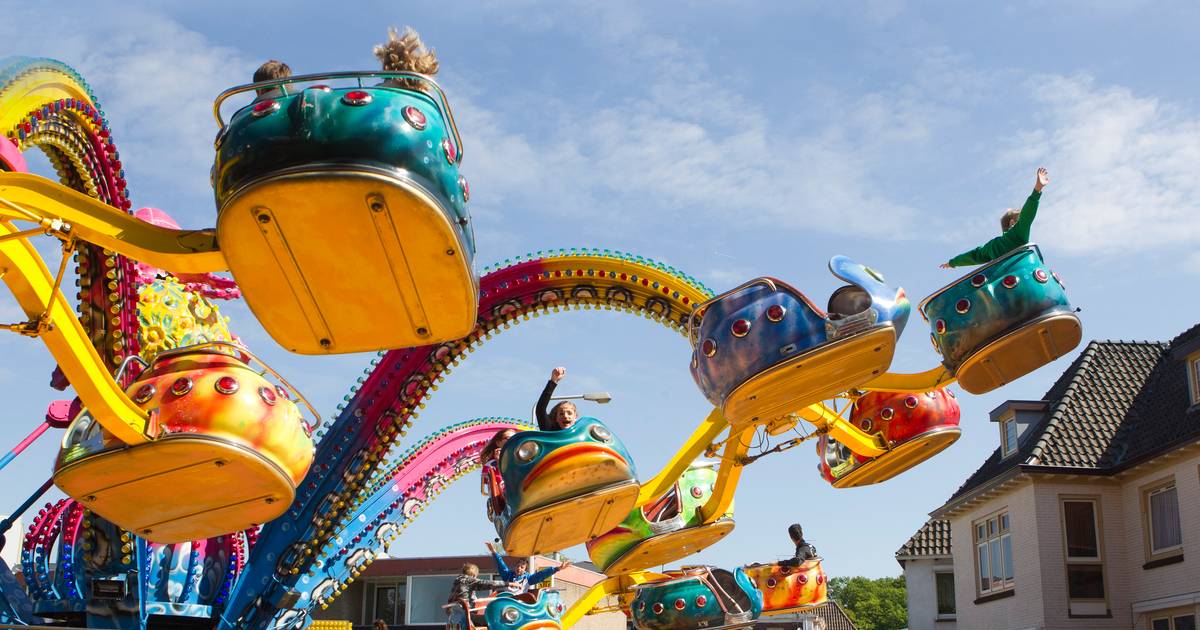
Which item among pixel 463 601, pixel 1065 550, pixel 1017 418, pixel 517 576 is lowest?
pixel 463 601

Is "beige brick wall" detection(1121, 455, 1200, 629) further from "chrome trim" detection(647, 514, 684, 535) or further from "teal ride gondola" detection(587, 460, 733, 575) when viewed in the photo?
"chrome trim" detection(647, 514, 684, 535)

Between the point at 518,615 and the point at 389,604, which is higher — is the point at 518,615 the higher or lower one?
the lower one

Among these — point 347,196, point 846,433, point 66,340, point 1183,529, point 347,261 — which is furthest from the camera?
point 1183,529

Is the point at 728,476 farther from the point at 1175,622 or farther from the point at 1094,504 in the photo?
the point at 1094,504

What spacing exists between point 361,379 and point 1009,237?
6480 millimetres

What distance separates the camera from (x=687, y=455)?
11.9m

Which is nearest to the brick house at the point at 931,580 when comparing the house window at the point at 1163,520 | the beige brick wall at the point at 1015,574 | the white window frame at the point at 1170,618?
the beige brick wall at the point at 1015,574

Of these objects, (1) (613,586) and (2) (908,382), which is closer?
(2) (908,382)

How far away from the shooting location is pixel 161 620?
12.0 m

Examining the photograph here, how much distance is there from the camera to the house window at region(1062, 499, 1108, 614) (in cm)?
2316

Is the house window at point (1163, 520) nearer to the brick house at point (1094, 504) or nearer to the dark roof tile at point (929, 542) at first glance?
the brick house at point (1094, 504)

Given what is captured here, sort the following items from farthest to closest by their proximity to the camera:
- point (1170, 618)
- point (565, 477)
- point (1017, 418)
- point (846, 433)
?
point (1017, 418) < point (1170, 618) < point (846, 433) < point (565, 477)

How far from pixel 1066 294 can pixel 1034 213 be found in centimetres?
67

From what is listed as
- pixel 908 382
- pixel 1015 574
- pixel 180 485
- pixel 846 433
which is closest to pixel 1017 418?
pixel 1015 574
